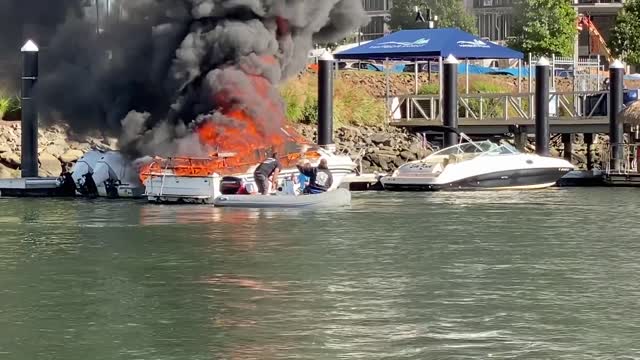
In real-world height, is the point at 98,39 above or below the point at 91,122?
above

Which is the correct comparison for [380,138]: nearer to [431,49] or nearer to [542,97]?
[431,49]

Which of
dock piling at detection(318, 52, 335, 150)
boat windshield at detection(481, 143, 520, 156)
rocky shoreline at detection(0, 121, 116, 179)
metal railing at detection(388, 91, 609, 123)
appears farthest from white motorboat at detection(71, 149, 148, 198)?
metal railing at detection(388, 91, 609, 123)

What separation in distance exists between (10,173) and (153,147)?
8687 millimetres

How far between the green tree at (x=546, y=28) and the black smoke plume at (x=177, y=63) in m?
34.5

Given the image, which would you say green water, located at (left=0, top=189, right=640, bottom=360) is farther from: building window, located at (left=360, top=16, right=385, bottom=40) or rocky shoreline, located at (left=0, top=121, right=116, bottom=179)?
building window, located at (left=360, top=16, right=385, bottom=40)

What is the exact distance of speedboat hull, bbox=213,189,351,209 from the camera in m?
38.2

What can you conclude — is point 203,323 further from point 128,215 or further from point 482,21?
point 482,21

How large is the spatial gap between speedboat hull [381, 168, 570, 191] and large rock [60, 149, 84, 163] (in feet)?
40.3

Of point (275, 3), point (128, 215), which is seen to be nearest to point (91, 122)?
point (275, 3)

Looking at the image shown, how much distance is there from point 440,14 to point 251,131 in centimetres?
5193

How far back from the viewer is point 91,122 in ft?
163

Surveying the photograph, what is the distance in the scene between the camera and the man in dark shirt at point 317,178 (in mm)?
40250

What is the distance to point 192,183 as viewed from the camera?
134 feet

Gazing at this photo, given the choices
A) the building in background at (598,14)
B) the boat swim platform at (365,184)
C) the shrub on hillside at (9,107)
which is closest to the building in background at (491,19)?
the building in background at (598,14)
